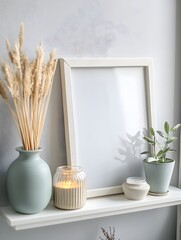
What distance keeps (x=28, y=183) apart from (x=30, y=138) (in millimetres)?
127

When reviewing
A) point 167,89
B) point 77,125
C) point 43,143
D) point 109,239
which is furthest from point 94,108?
point 109,239

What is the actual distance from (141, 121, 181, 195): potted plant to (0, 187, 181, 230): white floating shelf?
4 cm

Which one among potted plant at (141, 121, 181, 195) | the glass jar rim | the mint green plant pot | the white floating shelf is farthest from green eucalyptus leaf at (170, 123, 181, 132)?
the glass jar rim

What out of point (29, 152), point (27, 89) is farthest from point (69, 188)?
point (27, 89)

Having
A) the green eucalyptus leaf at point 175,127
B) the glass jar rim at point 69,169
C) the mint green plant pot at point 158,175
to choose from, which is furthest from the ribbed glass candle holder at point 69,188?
the green eucalyptus leaf at point 175,127

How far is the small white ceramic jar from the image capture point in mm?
1315

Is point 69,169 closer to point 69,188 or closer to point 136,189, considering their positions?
point 69,188

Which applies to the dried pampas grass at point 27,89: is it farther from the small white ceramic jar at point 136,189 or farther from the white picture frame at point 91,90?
the small white ceramic jar at point 136,189

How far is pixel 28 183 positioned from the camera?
1.14 metres

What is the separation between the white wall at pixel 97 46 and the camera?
1.23m

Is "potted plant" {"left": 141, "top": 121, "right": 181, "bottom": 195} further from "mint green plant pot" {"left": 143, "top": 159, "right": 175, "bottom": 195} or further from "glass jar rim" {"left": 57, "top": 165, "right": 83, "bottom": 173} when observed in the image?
"glass jar rim" {"left": 57, "top": 165, "right": 83, "bottom": 173}

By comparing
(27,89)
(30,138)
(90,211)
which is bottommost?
(90,211)

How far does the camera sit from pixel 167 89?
1489 millimetres

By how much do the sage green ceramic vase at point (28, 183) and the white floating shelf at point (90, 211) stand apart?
30 millimetres
